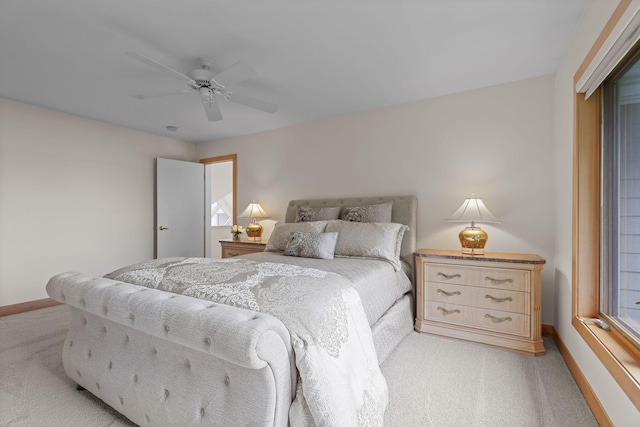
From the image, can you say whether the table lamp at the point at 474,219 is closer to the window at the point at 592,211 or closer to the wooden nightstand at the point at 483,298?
the wooden nightstand at the point at 483,298

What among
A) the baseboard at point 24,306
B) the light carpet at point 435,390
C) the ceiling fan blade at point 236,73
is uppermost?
the ceiling fan blade at point 236,73

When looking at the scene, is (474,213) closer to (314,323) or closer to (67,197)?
(314,323)

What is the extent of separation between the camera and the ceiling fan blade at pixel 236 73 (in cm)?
204

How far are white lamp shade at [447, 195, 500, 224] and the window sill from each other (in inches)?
43.0

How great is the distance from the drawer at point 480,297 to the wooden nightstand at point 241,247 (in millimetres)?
2120

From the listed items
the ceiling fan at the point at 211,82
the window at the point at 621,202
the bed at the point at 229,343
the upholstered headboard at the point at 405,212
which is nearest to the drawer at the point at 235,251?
the upholstered headboard at the point at 405,212

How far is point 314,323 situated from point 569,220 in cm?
212

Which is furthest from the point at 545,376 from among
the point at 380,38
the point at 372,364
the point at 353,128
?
the point at 353,128

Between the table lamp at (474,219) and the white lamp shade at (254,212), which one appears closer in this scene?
the table lamp at (474,219)

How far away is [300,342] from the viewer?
1213 mm

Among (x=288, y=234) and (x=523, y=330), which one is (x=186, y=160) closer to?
(x=288, y=234)

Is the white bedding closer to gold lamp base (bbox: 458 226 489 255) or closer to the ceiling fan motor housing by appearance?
gold lamp base (bbox: 458 226 489 255)

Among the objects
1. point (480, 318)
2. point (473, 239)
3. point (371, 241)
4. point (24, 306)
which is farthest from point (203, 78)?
point (24, 306)

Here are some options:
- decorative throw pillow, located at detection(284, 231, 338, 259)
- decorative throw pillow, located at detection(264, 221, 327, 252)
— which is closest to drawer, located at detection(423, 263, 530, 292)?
decorative throw pillow, located at detection(284, 231, 338, 259)
